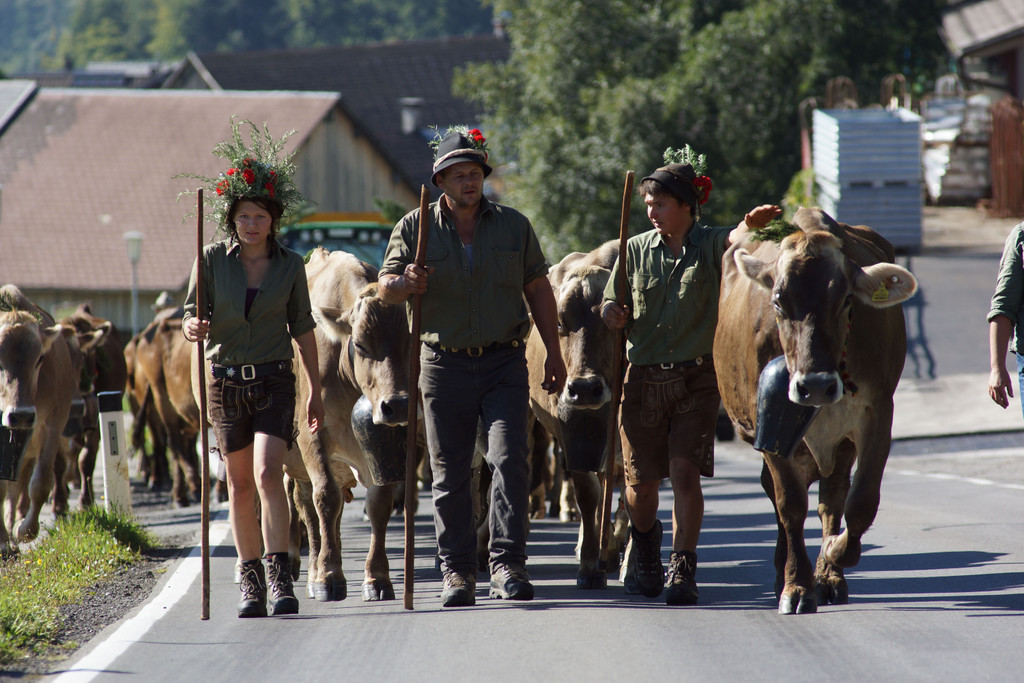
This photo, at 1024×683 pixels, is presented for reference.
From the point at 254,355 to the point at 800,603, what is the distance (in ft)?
10.5

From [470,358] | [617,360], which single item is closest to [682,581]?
[617,360]

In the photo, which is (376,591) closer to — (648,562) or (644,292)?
(648,562)

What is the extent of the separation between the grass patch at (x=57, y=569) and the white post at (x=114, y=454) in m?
0.15

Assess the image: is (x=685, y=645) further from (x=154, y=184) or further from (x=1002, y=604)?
(x=154, y=184)

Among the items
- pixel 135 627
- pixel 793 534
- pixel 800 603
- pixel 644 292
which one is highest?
pixel 644 292

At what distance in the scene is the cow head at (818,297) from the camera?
6.61m

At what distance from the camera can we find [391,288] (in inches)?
282

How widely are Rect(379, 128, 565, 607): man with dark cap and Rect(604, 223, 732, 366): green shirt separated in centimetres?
54

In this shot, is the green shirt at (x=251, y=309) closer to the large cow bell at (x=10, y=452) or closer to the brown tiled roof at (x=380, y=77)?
the large cow bell at (x=10, y=452)

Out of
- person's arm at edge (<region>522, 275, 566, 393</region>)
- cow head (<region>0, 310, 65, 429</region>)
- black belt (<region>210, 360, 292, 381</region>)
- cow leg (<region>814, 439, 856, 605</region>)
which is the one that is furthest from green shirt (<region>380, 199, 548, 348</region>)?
cow head (<region>0, 310, 65, 429</region>)

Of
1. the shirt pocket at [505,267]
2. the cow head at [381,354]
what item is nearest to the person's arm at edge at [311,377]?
the cow head at [381,354]

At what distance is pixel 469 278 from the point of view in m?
7.32

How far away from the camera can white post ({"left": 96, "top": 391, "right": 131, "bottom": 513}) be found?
10.8 m

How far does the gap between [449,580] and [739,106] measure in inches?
1084
